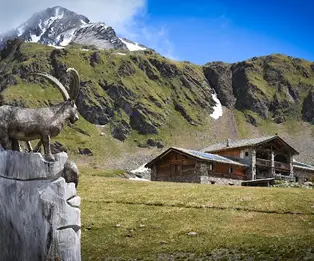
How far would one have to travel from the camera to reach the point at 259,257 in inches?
1003

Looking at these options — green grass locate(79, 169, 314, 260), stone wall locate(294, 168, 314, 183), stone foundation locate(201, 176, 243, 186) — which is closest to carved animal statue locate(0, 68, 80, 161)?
green grass locate(79, 169, 314, 260)

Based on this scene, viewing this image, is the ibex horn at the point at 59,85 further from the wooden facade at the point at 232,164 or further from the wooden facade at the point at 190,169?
the wooden facade at the point at 190,169

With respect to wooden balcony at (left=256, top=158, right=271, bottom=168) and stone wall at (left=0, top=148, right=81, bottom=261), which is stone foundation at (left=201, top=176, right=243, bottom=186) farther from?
stone wall at (left=0, top=148, right=81, bottom=261)

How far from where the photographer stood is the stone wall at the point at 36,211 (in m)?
16.4

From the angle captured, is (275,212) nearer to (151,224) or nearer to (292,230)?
(292,230)

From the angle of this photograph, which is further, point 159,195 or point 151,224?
point 159,195

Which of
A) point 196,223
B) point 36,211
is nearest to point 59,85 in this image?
point 36,211

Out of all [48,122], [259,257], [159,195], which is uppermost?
[48,122]

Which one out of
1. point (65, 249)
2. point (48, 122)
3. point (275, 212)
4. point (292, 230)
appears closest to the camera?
point (65, 249)

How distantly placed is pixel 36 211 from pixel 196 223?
60.7 feet

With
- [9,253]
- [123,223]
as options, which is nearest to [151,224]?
[123,223]

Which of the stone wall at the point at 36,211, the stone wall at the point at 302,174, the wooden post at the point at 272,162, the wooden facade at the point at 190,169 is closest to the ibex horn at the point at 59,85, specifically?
the stone wall at the point at 36,211

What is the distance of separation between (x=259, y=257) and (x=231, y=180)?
170ft

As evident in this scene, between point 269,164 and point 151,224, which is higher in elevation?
point 269,164
